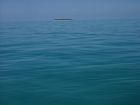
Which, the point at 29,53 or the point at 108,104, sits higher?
the point at 29,53

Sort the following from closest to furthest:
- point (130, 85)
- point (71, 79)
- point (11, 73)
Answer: point (130, 85) < point (71, 79) < point (11, 73)

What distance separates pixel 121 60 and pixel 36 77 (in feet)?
12.5

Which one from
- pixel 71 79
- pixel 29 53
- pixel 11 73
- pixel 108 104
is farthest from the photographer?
pixel 29 53

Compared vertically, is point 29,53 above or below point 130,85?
above

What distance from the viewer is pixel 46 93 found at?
6.65 m

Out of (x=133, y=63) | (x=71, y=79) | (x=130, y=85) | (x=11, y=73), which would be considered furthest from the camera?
(x=133, y=63)

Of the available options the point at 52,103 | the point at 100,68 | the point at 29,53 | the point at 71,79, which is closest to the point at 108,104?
the point at 52,103

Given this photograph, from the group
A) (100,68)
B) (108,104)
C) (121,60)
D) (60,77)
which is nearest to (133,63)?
(121,60)

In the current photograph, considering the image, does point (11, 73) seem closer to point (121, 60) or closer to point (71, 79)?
point (71, 79)

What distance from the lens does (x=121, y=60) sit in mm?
9836

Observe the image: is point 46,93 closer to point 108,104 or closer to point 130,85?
point 108,104

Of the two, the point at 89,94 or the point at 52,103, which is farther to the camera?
the point at 89,94

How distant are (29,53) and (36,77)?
3841mm

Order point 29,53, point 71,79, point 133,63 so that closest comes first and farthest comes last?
point 71,79 → point 133,63 → point 29,53
